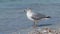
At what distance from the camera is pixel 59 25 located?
1092 centimetres

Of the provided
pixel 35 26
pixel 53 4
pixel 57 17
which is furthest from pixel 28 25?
pixel 53 4

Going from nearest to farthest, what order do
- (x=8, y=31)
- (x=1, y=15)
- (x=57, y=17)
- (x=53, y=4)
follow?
(x=8, y=31), (x=57, y=17), (x=1, y=15), (x=53, y=4)

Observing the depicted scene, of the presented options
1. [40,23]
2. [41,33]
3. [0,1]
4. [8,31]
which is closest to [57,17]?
[40,23]

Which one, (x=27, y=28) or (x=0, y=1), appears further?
(x=0, y=1)

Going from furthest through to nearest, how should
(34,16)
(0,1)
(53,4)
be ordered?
1. (0,1)
2. (53,4)
3. (34,16)

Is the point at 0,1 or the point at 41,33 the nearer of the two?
the point at 41,33

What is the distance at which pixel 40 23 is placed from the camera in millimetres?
11727

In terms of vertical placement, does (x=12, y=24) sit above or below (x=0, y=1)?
below

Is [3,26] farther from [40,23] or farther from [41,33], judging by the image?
[41,33]

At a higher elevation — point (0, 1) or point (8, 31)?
point (0, 1)

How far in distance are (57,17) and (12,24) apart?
2.47 meters

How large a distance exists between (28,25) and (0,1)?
25.9ft

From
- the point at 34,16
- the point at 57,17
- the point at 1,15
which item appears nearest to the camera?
the point at 34,16

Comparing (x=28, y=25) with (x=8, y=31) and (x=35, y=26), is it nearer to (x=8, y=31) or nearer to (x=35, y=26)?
(x=35, y=26)
